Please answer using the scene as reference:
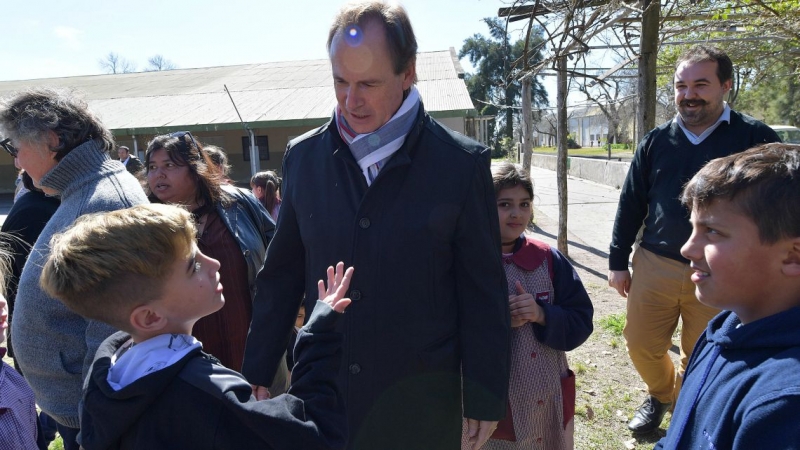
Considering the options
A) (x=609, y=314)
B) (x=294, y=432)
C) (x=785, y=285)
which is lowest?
(x=609, y=314)

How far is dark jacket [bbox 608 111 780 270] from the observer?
3072 millimetres

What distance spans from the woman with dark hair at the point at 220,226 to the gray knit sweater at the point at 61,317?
0.68 metres

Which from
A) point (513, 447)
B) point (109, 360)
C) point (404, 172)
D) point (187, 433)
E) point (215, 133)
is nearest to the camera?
point (187, 433)

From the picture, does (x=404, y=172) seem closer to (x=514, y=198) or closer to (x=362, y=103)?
(x=362, y=103)

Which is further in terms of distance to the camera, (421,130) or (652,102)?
(652,102)

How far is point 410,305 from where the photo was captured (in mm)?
1773

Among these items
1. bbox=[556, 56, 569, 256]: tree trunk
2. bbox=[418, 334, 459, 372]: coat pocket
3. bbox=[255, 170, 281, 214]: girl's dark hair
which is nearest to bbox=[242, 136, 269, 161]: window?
bbox=[556, 56, 569, 256]: tree trunk

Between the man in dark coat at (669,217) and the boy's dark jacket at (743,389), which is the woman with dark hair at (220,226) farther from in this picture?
the man in dark coat at (669,217)

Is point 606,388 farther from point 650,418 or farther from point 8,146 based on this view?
point 8,146

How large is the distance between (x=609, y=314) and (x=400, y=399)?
14.2 feet

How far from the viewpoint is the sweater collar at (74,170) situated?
2.11 meters

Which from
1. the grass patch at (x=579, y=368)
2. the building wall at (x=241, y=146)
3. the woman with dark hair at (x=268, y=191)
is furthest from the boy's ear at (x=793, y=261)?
the building wall at (x=241, y=146)

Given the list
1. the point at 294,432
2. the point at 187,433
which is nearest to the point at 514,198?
the point at 294,432

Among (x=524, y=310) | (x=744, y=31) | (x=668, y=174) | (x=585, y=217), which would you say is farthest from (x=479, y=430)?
(x=585, y=217)
